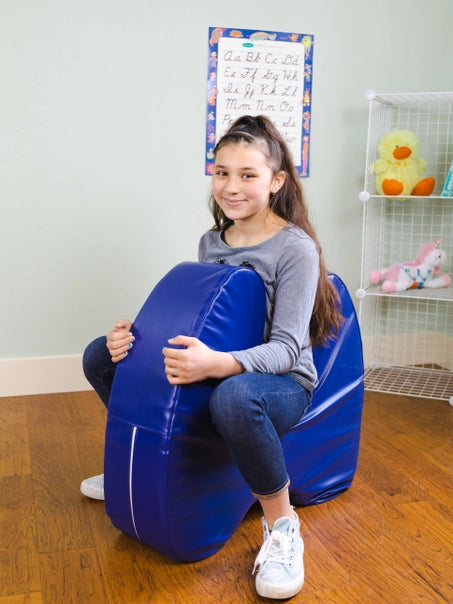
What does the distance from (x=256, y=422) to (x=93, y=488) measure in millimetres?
585

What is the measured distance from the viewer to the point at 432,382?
106 inches

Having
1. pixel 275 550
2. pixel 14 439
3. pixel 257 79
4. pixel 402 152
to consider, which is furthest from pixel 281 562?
pixel 257 79

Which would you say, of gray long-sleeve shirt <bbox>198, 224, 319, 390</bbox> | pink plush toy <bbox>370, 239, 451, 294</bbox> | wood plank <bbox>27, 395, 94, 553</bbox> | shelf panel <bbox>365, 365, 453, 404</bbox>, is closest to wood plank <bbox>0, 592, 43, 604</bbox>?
wood plank <bbox>27, 395, 94, 553</bbox>

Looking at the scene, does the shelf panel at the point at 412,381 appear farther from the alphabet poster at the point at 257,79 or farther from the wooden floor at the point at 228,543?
the alphabet poster at the point at 257,79

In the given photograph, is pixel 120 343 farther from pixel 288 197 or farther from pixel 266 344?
pixel 288 197

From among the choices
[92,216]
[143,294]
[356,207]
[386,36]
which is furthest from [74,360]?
[386,36]

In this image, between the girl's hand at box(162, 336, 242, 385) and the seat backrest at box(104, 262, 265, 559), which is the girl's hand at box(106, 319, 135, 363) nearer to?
the seat backrest at box(104, 262, 265, 559)

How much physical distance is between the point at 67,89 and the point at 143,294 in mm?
737

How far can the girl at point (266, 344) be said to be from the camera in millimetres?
1292

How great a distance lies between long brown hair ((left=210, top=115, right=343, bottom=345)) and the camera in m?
1.54

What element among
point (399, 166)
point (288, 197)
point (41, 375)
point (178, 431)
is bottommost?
point (41, 375)

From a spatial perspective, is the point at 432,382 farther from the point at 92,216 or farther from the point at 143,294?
the point at 92,216

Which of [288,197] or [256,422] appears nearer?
[256,422]

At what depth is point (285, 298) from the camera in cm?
145
